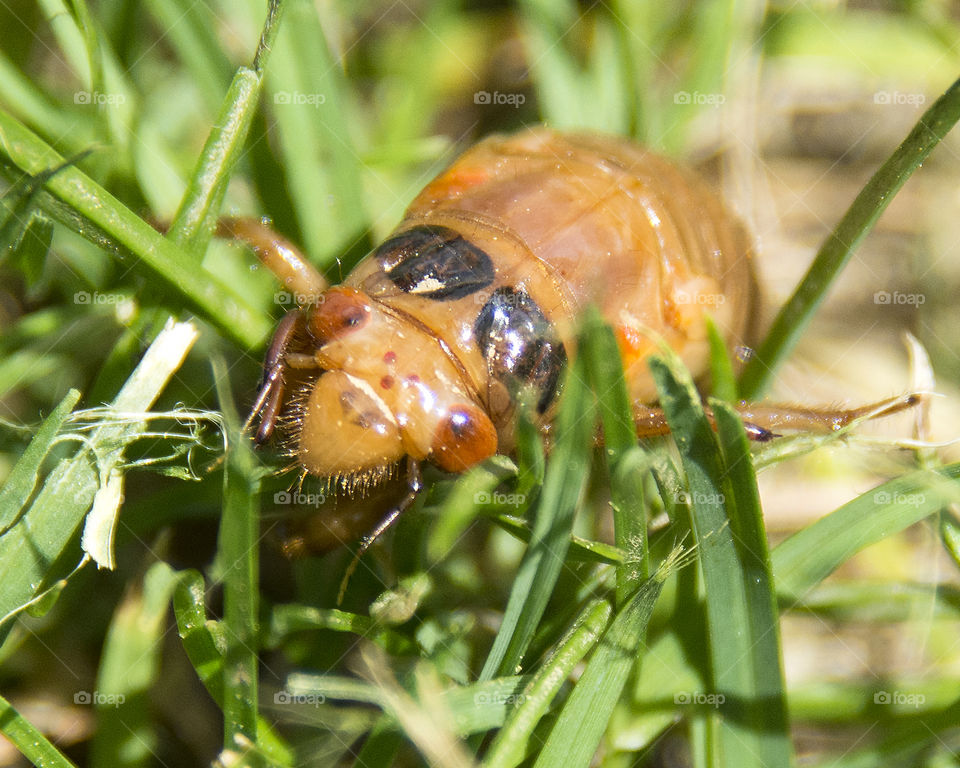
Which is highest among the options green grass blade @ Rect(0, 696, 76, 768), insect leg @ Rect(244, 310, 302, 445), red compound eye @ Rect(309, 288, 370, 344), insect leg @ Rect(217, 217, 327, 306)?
insect leg @ Rect(217, 217, 327, 306)

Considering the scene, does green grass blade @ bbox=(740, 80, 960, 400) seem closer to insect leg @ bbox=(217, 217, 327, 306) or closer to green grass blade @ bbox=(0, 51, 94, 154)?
insect leg @ bbox=(217, 217, 327, 306)

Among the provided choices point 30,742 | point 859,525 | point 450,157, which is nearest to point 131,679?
point 30,742

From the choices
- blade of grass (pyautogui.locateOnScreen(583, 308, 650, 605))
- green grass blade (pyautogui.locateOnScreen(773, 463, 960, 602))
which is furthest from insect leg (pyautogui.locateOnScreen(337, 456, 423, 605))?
green grass blade (pyautogui.locateOnScreen(773, 463, 960, 602))

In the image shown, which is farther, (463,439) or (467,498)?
(463,439)

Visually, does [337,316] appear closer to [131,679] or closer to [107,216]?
[107,216]

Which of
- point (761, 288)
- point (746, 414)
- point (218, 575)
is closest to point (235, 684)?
point (218, 575)

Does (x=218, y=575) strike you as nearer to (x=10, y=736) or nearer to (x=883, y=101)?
(x=10, y=736)
